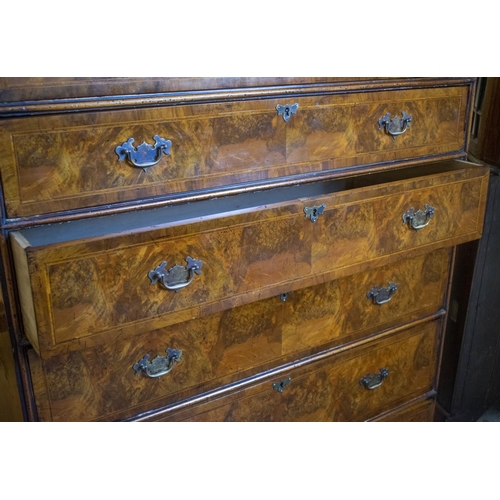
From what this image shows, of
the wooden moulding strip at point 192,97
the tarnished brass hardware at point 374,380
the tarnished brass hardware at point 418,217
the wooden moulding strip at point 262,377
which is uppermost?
the wooden moulding strip at point 192,97

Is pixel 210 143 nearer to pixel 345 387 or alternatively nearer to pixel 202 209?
pixel 202 209

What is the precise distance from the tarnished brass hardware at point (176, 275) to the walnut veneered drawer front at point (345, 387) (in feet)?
1.03

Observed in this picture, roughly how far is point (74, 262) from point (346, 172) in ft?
2.00

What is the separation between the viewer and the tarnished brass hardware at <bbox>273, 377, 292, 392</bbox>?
141 cm

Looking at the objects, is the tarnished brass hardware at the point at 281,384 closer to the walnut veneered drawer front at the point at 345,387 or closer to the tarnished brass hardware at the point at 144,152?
the walnut veneered drawer front at the point at 345,387

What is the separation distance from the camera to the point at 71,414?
3.87 ft

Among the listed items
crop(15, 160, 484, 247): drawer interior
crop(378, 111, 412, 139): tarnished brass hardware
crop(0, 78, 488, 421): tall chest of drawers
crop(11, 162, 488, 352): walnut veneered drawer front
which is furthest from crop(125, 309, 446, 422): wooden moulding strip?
crop(378, 111, 412, 139): tarnished brass hardware

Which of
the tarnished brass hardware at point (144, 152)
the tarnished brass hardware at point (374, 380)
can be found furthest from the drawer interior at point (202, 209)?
the tarnished brass hardware at point (374, 380)

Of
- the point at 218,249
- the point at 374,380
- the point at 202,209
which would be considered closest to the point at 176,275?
the point at 218,249

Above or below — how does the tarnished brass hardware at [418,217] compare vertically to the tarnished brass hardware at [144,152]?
below

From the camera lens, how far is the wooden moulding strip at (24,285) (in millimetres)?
974

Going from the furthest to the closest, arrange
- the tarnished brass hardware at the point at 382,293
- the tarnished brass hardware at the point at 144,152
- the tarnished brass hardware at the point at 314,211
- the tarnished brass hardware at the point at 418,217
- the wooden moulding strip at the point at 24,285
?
the tarnished brass hardware at the point at 382,293
the tarnished brass hardware at the point at 418,217
the tarnished brass hardware at the point at 314,211
the tarnished brass hardware at the point at 144,152
the wooden moulding strip at the point at 24,285
